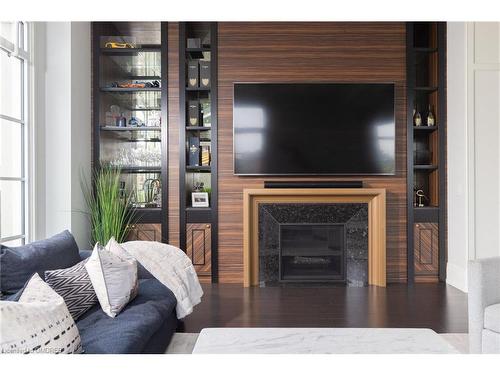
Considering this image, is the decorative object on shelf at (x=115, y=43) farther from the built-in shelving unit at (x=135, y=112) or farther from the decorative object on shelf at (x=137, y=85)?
the decorative object on shelf at (x=137, y=85)

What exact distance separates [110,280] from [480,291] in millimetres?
2020

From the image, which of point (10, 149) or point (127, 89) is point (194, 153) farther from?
point (10, 149)

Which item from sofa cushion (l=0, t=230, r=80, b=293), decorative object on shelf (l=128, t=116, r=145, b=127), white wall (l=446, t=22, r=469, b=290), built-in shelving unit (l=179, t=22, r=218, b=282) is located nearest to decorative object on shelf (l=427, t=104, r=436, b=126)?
white wall (l=446, t=22, r=469, b=290)

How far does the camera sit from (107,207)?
14.1 feet

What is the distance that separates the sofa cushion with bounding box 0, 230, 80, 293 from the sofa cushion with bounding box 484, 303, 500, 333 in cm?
236

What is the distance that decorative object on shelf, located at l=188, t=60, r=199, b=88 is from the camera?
4.78m

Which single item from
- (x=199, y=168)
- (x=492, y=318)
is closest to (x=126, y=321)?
(x=492, y=318)

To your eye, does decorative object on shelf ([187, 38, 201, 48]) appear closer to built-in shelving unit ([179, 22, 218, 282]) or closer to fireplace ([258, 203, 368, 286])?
built-in shelving unit ([179, 22, 218, 282])

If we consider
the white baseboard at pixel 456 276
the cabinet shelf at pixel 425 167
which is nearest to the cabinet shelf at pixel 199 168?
the cabinet shelf at pixel 425 167
